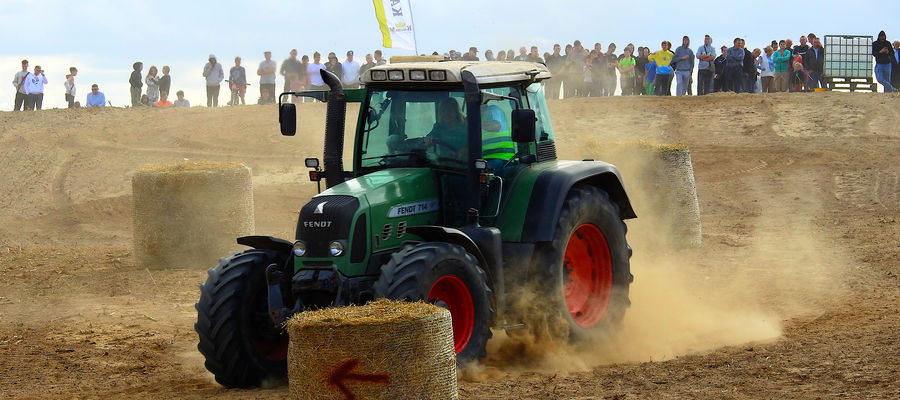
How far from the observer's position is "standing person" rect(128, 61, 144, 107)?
29.4 m

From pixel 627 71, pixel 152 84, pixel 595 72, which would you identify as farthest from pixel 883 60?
pixel 152 84

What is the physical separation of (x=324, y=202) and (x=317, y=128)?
17887mm

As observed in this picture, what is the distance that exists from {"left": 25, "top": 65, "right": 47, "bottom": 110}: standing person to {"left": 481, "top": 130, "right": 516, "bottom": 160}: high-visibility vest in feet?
70.2

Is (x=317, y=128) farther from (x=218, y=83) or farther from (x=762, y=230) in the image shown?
(x=762, y=230)

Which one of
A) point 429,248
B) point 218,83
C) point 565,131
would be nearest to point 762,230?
point 565,131

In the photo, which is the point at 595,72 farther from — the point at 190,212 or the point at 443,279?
the point at 443,279

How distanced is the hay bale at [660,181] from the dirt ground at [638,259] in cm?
16

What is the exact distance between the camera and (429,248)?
8.36 meters

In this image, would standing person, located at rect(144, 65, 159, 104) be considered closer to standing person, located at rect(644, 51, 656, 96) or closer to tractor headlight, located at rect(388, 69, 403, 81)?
standing person, located at rect(644, 51, 656, 96)

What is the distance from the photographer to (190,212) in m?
14.6

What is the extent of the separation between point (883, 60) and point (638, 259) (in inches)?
619

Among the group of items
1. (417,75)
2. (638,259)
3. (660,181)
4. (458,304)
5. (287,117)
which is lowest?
(638,259)

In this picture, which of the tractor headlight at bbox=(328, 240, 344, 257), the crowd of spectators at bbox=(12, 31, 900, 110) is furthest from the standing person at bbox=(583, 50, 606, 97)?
the tractor headlight at bbox=(328, 240, 344, 257)

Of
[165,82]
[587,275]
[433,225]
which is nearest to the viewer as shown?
[433,225]
